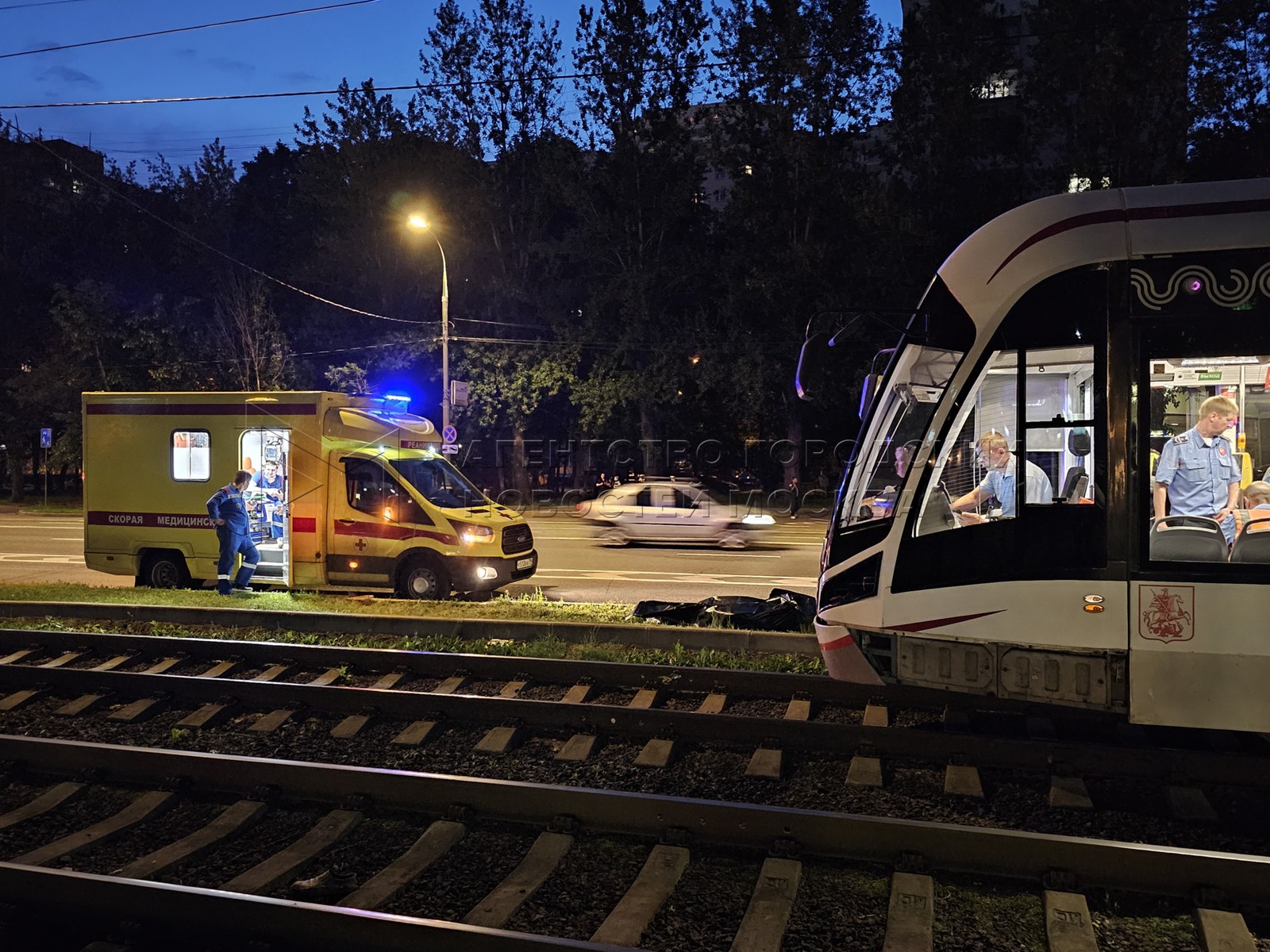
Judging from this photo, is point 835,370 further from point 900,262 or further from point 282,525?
point 282,525

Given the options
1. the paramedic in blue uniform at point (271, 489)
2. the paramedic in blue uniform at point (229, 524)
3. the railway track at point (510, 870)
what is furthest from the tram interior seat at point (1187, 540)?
the paramedic in blue uniform at point (271, 489)

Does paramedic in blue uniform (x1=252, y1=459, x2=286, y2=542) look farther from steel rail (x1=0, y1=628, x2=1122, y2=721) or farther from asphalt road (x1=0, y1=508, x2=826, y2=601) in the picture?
steel rail (x1=0, y1=628, x2=1122, y2=721)

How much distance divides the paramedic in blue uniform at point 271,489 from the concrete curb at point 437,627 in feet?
10.1

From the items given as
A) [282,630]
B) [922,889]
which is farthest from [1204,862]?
[282,630]

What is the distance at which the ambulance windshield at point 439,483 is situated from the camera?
505 inches

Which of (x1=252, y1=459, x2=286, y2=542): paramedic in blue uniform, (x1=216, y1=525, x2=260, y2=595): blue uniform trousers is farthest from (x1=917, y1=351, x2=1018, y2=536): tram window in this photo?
(x1=252, y1=459, x2=286, y2=542): paramedic in blue uniform

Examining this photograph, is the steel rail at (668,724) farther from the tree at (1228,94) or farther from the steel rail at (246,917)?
the tree at (1228,94)

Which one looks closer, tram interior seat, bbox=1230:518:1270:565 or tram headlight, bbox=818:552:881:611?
tram interior seat, bbox=1230:518:1270:565

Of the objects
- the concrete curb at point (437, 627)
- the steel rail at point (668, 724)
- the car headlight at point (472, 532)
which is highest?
the car headlight at point (472, 532)

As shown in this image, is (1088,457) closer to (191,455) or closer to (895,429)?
(895,429)

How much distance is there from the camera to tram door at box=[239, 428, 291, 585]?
43.1ft

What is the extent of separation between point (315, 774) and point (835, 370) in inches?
1100

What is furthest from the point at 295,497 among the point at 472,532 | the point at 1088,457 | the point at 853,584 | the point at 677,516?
the point at 1088,457

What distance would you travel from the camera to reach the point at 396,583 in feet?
41.9
